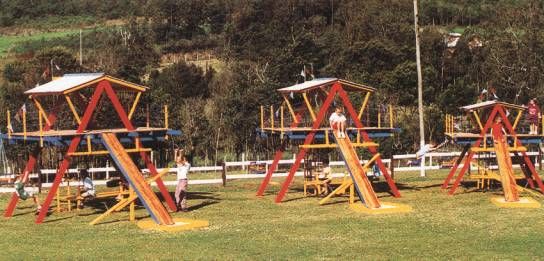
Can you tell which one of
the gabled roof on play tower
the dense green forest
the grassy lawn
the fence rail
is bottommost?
the grassy lawn

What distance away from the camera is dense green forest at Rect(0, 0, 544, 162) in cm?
5544

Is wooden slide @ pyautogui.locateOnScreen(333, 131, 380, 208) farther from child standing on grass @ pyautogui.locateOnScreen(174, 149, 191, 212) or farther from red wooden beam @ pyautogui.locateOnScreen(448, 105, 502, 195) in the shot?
child standing on grass @ pyautogui.locateOnScreen(174, 149, 191, 212)

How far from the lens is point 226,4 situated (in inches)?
4001

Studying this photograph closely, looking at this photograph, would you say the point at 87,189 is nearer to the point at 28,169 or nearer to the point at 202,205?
the point at 28,169

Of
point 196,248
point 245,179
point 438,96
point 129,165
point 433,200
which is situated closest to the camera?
point 196,248

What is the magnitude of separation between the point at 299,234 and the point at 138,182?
5.47 meters

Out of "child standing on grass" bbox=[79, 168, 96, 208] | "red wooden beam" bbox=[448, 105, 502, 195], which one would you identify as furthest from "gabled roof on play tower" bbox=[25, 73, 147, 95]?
"red wooden beam" bbox=[448, 105, 502, 195]

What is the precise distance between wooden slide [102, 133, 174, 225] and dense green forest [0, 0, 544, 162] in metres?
26.5

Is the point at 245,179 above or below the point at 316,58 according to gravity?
below

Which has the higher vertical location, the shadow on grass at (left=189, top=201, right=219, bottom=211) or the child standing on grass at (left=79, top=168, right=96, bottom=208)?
the child standing on grass at (left=79, top=168, right=96, bottom=208)

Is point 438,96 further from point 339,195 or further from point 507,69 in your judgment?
point 339,195

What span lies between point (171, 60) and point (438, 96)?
115 ft

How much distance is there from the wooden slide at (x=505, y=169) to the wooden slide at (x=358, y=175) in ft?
15.1

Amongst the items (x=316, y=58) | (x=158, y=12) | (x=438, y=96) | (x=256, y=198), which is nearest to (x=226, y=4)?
(x=158, y=12)
